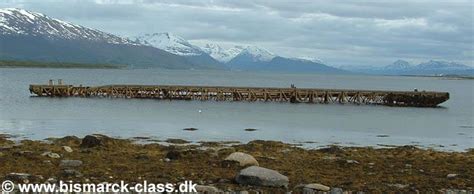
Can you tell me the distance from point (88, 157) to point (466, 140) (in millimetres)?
26415

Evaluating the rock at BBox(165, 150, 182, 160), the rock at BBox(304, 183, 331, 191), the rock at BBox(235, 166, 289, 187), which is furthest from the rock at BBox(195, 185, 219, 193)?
the rock at BBox(165, 150, 182, 160)

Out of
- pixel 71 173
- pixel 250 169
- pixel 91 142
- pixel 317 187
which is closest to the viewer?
pixel 317 187

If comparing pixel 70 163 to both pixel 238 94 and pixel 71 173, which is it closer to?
pixel 71 173

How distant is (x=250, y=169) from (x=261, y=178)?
0.74 meters

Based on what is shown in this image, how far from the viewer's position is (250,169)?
53.5ft

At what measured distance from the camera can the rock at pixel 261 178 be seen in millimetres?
15648

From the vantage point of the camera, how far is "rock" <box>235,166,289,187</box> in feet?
51.3

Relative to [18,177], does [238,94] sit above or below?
above

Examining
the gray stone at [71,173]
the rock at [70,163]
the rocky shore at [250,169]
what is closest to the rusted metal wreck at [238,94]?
the rocky shore at [250,169]

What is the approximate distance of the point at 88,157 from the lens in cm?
2150

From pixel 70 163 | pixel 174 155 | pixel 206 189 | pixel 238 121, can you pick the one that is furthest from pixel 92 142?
pixel 238 121

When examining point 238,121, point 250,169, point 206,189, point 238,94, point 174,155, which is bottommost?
point 238,121

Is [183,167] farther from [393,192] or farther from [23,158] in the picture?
[393,192]

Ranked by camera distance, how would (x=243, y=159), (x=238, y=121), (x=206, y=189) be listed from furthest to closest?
(x=238, y=121), (x=243, y=159), (x=206, y=189)
